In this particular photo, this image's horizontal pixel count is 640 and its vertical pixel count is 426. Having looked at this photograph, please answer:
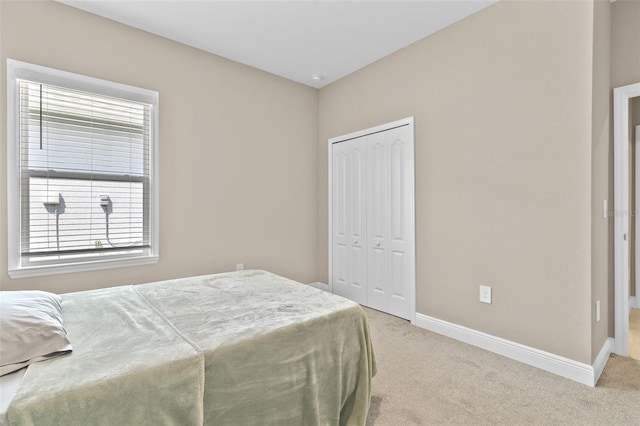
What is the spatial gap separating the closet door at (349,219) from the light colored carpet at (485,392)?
1278 millimetres

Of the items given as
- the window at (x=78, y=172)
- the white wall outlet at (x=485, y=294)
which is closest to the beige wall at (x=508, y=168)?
the white wall outlet at (x=485, y=294)

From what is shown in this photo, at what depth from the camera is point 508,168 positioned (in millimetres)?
2420

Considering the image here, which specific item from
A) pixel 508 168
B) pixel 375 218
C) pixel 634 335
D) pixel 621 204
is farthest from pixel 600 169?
pixel 375 218

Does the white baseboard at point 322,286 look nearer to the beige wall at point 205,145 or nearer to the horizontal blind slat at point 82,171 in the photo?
the beige wall at point 205,145

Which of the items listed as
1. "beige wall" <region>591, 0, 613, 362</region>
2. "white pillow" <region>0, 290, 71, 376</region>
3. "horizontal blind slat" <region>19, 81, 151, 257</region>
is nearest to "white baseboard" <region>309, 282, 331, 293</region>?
"horizontal blind slat" <region>19, 81, 151, 257</region>

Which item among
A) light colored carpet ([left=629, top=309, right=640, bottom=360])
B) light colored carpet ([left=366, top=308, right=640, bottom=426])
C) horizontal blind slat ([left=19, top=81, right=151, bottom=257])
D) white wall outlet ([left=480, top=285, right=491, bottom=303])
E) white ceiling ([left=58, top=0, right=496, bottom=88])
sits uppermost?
white ceiling ([left=58, top=0, right=496, bottom=88])

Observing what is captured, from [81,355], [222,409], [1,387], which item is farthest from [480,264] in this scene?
[1,387]

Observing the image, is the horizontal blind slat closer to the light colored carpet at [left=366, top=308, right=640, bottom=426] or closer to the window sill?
the window sill

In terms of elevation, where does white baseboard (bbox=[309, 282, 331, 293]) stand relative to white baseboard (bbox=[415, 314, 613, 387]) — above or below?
above

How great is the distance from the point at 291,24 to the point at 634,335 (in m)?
4.06

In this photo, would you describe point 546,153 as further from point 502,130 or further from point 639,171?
point 639,171

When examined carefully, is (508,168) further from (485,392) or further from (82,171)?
(82,171)

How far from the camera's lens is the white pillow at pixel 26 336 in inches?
40.8

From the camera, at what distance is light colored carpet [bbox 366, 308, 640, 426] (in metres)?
1.70
